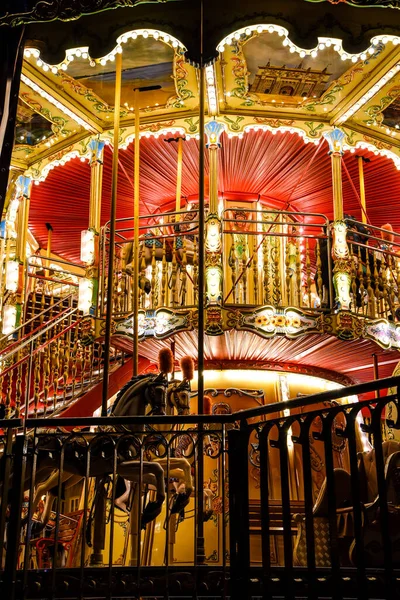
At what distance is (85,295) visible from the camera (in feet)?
33.4

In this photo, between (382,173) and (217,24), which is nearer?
(217,24)

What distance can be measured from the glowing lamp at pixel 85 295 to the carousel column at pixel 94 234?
3cm

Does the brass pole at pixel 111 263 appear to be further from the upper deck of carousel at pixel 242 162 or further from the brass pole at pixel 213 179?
the brass pole at pixel 213 179

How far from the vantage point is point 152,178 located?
1293cm

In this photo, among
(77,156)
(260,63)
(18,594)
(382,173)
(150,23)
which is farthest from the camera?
(382,173)

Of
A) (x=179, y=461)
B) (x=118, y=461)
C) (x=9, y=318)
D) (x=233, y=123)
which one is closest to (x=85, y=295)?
(x=9, y=318)

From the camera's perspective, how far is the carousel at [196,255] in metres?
6.33

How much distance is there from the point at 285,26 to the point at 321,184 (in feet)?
21.7

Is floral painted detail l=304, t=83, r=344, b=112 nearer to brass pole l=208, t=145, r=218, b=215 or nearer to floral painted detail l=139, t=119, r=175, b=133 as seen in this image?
brass pole l=208, t=145, r=218, b=215

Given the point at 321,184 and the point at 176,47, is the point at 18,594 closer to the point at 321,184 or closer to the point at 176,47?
the point at 176,47

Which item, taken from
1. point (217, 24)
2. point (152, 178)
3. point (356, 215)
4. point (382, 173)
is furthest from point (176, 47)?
point (356, 215)

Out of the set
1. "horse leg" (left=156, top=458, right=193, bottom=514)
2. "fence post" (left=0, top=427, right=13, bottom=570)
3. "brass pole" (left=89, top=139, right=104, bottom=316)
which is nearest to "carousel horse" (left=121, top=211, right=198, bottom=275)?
"brass pole" (left=89, top=139, right=104, bottom=316)

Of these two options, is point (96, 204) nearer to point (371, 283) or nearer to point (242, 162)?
point (242, 162)

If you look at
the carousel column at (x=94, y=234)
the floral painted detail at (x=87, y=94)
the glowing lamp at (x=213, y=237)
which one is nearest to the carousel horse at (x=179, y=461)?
the glowing lamp at (x=213, y=237)
